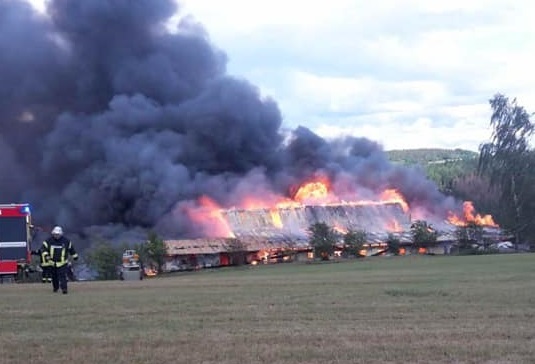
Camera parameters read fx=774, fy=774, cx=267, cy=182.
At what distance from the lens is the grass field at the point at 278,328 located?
22.4 feet

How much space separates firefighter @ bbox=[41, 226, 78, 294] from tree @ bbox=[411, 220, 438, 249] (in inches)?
1381

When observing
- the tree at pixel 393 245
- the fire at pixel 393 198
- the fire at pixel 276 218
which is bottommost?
the tree at pixel 393 245

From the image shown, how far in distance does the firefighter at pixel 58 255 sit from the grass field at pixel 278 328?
6.04ft

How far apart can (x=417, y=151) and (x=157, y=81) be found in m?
137

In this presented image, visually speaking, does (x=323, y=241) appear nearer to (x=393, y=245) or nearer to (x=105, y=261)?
(x=393, y=245)

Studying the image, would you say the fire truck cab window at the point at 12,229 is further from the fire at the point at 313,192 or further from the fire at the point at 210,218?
the fire at the point at 313,192

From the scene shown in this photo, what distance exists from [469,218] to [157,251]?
83.0ft

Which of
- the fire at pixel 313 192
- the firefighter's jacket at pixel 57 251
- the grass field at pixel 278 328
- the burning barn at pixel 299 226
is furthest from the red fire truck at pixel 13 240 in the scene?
the fire at pixel 313 192

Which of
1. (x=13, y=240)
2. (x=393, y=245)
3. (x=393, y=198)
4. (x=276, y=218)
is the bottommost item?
(x=393, y=245)

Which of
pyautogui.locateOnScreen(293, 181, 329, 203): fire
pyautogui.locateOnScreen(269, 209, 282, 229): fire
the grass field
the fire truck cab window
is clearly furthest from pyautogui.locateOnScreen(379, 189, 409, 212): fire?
the grass field

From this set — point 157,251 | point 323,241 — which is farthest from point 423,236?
point 157,251

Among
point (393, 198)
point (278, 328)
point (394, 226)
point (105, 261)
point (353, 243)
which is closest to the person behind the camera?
point (278, 328)

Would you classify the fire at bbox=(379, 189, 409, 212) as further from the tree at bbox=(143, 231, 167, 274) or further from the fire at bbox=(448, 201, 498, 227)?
the tree at bbox=(143, 231, 167, 274)

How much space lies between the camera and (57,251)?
1520 centimetres
